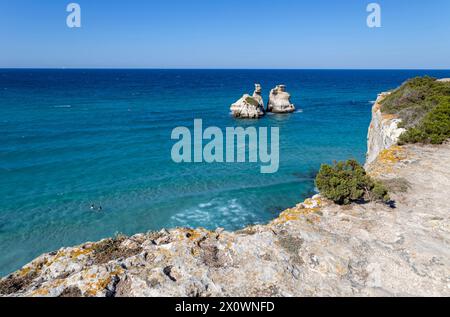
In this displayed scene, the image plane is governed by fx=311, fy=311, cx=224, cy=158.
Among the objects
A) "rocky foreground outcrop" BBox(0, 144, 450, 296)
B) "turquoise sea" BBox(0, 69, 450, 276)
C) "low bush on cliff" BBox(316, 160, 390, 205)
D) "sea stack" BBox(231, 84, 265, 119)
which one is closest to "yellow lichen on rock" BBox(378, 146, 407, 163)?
"low bush on cliff" BBox(316, 160, 390, 205)

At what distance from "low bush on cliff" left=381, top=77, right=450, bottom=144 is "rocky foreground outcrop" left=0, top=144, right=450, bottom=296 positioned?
677cm

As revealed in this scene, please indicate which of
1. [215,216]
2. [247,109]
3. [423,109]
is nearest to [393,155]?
[423,109]

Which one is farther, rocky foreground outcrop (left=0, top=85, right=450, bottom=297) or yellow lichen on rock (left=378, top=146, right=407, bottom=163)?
yellow lichen on rock (left=378, top=146, right=407, bottom=163)

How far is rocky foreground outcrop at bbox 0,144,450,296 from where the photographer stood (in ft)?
17.4

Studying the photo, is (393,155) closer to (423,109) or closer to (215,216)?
(423,109)

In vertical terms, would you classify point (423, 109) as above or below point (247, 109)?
below

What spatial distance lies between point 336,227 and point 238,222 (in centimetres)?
1277

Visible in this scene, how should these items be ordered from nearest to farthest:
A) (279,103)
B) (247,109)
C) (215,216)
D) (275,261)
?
(275,261) → (215,216) → (247,109) → (279,103)

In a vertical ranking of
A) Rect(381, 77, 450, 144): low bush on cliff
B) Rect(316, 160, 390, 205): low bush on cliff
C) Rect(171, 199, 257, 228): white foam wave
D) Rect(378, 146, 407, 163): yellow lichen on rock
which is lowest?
Rect(171, 199, 257, 228): white foam wave

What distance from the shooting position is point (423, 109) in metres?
17.2

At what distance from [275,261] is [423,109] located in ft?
51.4

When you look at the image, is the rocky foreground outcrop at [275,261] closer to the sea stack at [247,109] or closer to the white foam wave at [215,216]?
the white foam wave at [215,216]

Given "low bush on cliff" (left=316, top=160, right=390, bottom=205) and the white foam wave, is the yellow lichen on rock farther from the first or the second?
the white foam wave
